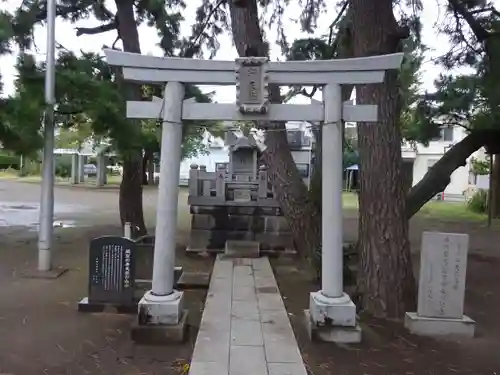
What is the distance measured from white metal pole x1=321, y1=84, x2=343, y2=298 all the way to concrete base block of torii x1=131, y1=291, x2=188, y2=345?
1.53m

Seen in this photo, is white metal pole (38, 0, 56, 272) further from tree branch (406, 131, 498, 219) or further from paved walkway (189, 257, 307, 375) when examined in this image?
tree branch (406, 131, 498, 219)

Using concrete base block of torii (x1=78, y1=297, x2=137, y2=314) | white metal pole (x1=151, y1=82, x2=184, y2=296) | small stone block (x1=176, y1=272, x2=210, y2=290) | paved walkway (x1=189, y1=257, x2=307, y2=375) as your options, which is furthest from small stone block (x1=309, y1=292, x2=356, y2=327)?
small stone block (x1=176, y1=272, x2=210, y2=290)

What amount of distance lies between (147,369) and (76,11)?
9.17 meters

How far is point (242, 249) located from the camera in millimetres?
10656

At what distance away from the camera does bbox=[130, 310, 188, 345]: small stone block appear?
203 inches

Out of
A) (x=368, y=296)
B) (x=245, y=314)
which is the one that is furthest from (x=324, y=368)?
(x=368, y=296)

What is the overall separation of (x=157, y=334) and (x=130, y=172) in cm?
715

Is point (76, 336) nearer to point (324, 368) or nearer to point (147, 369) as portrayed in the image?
point (147, 369)

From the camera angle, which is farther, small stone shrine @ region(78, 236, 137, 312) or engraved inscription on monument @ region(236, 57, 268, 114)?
small stone shrine @ region(78, 236, 137, 312)

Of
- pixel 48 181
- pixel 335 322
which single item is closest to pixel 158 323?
pixel 335 322

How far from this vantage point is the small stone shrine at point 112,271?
20.6 ft

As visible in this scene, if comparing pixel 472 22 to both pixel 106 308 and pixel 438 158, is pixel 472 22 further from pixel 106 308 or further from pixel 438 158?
pixel 438 158

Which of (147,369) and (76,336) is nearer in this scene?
(147,369)

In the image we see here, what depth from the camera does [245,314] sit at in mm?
5918
